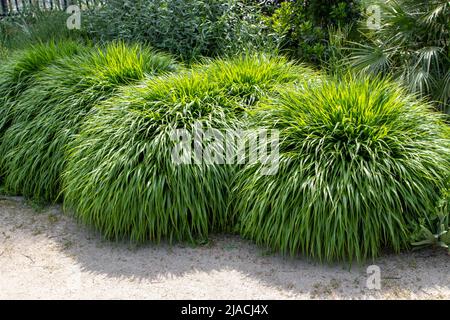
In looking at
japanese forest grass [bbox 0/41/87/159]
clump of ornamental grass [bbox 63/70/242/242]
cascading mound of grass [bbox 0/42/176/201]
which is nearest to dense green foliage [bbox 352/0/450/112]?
clump of ornamental grass [bbox 63/70/242/242]

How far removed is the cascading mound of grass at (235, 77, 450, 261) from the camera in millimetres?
3807

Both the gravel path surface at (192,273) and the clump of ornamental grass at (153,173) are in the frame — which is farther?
the clump of ornamental grass at (153,173)

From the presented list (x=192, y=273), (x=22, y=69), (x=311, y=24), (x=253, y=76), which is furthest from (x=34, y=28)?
(x=192, y=273)

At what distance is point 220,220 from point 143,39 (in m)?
3.00

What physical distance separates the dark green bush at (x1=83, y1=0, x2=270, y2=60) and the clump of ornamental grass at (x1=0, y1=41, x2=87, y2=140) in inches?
28.2

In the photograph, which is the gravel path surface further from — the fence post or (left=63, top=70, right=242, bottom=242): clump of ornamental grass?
the fence post

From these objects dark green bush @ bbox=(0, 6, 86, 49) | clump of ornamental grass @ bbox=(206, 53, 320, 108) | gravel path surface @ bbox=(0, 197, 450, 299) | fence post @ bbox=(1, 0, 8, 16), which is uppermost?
fence post @ bbox=(1, 0, 8, 16)

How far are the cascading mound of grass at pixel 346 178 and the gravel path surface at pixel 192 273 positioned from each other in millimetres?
148

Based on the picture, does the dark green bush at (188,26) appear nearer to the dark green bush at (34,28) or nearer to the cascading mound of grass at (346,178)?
the dark green bush at (34,28)

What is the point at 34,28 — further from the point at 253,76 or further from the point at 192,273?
the point at 192,273

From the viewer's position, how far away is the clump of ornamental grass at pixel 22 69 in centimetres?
568

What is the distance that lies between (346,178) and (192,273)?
4.27ft

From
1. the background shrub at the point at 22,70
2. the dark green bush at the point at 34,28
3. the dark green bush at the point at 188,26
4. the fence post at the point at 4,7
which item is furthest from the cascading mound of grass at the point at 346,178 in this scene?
the fence post at the point at 4,7

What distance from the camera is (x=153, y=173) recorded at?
4.19m
